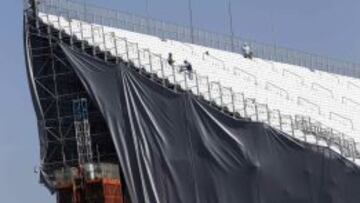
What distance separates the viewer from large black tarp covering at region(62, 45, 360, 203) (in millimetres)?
48562

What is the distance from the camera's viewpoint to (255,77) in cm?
6269

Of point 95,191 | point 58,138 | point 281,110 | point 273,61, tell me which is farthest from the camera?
point 273,61

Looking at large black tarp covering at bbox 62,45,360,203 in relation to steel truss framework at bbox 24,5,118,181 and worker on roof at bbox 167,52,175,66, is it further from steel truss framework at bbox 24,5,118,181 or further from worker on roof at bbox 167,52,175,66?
worker on roof at bbox 167,52,175,66

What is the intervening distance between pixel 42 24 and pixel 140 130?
7.94 m

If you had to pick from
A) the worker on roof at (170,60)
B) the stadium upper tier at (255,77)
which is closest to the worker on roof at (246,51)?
the stadium upper tier at (255,77)

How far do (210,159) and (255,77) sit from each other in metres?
14.7

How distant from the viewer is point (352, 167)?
1935 inches

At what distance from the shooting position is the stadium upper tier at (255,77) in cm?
5275

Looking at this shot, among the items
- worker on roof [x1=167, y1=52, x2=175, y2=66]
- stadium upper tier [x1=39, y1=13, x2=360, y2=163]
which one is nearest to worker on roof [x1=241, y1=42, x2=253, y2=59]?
stadium upper tier [x1=39, y1=13, x2=360, y2=163]

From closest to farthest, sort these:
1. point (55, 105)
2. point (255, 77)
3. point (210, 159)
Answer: point (210, 159)
point (55, 105)
point (255, 77)

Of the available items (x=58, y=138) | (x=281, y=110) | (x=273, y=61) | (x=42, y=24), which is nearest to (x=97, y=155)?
(x=58, y=138)

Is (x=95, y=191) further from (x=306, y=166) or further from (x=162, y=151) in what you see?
(x=306, y=166)

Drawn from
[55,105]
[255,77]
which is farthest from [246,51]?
[55,105]

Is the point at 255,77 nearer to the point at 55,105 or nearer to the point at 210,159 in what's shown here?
the point at 210,159
